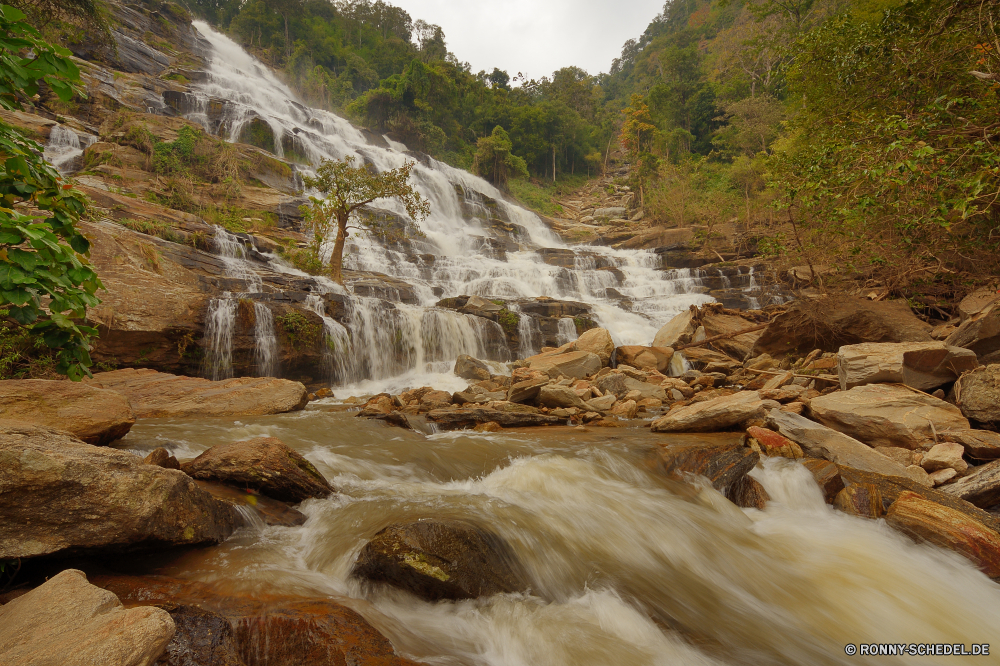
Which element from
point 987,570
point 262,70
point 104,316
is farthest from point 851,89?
point 262,70

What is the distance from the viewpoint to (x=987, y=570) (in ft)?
10.7

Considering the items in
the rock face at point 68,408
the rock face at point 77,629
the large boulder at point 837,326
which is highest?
the large boulder at point 837,326

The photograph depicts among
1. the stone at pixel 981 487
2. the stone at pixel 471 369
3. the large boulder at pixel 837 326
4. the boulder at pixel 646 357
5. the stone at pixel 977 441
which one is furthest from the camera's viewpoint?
the stone at pixel 471 369

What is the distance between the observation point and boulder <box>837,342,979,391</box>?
5609 mm

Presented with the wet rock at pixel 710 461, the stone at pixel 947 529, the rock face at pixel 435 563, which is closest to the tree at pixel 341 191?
the wet rock at pixel 710 461

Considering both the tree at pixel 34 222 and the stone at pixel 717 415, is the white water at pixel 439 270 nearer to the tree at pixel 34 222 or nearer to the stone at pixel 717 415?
the stone at pixel 717 415

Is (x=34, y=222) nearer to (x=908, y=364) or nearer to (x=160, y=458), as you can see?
(x=160, y=458)

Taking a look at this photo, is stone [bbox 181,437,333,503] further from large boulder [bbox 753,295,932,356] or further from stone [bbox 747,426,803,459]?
large boulder [bbox 753,295,932,356]

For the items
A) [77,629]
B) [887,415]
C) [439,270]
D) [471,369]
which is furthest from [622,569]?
[439,270]

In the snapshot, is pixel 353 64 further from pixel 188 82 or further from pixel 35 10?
pixel 35 10

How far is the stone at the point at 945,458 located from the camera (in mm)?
4219

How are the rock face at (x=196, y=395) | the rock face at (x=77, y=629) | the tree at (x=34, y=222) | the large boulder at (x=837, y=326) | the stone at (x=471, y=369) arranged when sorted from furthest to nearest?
the stone at (x=471, y=369)
the large boulder at (x=837, y=326)
the rock face at (x=196, y=395)
the tree at (x=34, y=222)
the rock face at (x=77, y=629)

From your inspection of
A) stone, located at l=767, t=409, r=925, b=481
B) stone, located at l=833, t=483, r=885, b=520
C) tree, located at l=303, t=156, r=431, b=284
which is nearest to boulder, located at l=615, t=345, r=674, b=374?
stone, located at l=767, t=409, r=925, b=481

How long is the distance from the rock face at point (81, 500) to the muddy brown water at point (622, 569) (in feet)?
1.00
